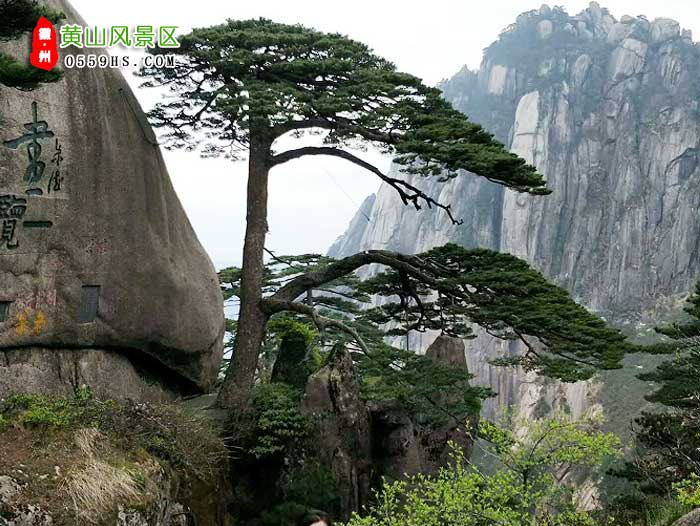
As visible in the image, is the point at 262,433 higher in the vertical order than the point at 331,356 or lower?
lower

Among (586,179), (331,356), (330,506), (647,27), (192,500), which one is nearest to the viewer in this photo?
(192,500)

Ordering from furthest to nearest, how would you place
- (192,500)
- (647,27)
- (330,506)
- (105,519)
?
(647,27)
(330,506)
(192,500)
(105,519)

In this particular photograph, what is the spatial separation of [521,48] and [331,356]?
7645 centimetres

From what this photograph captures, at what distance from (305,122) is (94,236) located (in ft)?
11.4

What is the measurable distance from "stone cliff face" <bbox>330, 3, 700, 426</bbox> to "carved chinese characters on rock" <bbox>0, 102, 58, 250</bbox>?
138 feet

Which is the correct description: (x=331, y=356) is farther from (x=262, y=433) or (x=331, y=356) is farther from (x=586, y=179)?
(x=586, y=179)

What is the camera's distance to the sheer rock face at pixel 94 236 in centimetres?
884

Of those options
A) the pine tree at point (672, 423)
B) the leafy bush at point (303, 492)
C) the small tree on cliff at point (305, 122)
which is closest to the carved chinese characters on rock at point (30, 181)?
the small tree on cliff at point (305, 122)

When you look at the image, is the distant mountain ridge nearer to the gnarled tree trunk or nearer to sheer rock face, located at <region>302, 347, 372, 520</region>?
sheer rock face, located at <region>302, 347, 372, 520</region>

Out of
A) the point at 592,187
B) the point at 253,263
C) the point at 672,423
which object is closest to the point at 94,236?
the point at 253,263

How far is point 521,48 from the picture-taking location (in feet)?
263

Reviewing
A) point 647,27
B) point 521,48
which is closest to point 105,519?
point 647,27

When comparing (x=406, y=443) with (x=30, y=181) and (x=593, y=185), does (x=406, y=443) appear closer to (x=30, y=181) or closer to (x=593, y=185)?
(x=30, y=181)

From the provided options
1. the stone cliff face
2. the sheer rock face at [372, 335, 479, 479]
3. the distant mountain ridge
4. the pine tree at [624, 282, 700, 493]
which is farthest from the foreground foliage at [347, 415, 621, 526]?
the stone cliff face
